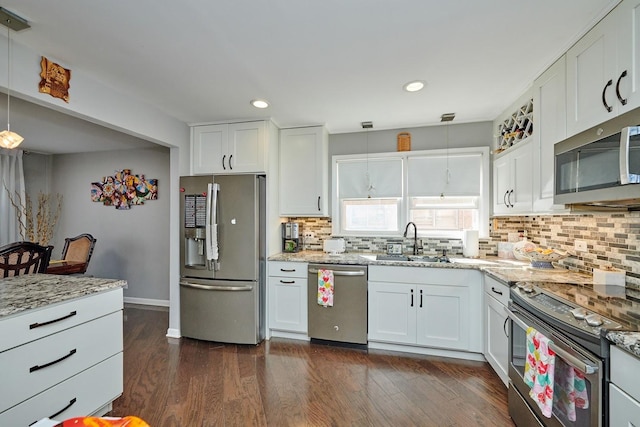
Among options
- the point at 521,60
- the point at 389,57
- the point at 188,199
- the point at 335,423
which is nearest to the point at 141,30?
the point at 389,57

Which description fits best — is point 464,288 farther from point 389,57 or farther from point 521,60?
point 389,57

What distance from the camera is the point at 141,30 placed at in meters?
1.58

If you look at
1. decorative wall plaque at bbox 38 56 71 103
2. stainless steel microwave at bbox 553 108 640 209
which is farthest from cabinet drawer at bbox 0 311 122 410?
stainless steel microwave at bbox 553 108 640 209

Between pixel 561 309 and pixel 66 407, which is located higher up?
pixel 561 309

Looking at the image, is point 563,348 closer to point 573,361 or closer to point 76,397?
point 573,361

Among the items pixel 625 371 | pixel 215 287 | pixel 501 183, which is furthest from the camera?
pixel 215 287

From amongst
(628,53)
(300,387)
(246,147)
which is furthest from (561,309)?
(246,147)

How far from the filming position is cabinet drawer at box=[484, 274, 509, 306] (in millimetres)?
2025

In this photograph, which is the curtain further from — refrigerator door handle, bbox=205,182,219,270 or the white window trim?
the white window trim

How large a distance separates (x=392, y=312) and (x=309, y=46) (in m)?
2.35

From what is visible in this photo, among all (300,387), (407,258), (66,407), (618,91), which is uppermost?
(618,91)

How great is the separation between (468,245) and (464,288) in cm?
64

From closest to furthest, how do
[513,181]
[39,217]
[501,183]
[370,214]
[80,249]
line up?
1. [513,181]
2. [501,183]
3. [370,214]
4. [80,249]
5. [39,217]

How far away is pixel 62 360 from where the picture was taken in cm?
152
